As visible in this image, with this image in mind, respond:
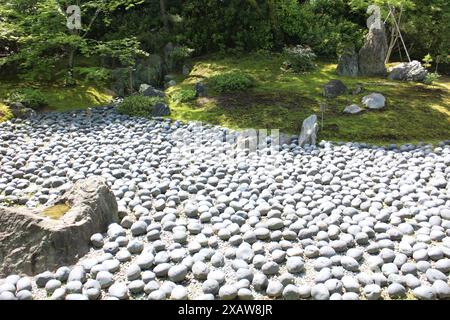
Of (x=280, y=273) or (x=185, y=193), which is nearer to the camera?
(x=280, y=273)

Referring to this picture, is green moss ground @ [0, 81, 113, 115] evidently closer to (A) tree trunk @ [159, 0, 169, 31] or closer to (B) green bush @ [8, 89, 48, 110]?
(B) green bush @ [8, 89, 48, 110]

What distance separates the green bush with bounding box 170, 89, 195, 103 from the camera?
9.91 metres

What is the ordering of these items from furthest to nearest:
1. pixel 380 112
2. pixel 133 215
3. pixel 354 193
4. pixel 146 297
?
pixel 380 112 → pixel 354 193 → pixel 133 215 → pixel 146 297

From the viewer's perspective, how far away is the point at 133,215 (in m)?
5.05

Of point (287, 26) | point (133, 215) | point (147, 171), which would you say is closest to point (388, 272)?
point (133, 215)

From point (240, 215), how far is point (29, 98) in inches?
277

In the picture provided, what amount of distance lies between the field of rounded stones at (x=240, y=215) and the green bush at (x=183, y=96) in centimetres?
188

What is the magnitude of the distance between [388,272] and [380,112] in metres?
5.54

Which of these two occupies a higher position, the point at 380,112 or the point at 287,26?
the point at 287,26

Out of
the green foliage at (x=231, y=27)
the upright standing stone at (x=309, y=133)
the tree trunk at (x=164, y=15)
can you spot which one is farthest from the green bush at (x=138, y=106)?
the tree trunk at (x=164, y=15)

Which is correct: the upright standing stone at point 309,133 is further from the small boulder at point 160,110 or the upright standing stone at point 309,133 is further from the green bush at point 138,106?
the green bush at point 138,106

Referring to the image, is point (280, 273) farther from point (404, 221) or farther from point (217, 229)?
point (404, 221)

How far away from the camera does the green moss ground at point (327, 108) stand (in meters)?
7.92

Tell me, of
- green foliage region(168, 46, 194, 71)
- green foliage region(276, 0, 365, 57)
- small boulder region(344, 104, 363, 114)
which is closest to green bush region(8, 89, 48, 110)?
green foliage region(168, 46, 194, 71)
